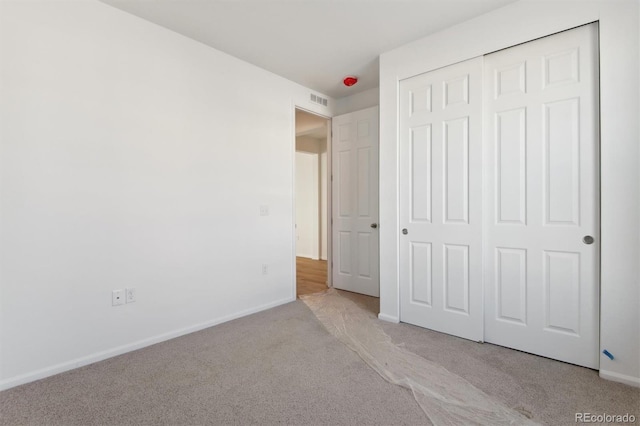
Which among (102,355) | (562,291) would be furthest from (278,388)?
(562,291)

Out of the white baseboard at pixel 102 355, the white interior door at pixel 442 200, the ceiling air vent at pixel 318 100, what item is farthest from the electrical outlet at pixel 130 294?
the ceiling air vent at pixel 318 100

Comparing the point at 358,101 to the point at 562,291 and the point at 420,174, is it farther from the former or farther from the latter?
the point at 562,291

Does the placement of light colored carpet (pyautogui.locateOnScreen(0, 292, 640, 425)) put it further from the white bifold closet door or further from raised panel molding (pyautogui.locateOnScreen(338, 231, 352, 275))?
raised panel molding (pyautogui.locateOnScreen(338, 231, 352, 275))

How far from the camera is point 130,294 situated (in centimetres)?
237

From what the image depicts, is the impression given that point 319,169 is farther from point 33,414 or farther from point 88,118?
point 33,414

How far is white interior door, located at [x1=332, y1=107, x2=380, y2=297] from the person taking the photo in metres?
3.81

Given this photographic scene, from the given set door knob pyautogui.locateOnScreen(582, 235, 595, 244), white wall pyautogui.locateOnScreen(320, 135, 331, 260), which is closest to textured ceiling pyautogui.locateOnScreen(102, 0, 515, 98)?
door knob pyautogui.locateOnScreen(582, 235, 595, 244)

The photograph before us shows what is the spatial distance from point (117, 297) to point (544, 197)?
3.21 meters

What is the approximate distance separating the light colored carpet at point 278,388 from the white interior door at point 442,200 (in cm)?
36

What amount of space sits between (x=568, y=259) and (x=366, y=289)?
7.19 ft

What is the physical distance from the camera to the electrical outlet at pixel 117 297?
2.28 m

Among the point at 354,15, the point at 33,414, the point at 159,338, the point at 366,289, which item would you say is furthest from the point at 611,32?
the point at 33,414

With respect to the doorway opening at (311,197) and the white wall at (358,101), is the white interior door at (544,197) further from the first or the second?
the doorway opening at (311,197)

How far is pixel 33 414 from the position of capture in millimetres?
1626
